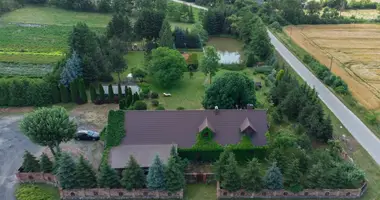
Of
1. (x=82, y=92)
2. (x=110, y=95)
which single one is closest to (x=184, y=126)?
(x=110, y=95)

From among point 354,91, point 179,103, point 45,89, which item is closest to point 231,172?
point 179,103

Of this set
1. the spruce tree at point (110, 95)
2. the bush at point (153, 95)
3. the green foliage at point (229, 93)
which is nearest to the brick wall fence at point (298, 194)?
the green foliage at point (229, 93)

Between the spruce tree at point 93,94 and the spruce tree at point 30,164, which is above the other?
the spruce tree at point 93,94

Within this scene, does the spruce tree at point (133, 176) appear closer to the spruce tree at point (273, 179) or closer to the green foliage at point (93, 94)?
the spruce tree at point (273, 179)

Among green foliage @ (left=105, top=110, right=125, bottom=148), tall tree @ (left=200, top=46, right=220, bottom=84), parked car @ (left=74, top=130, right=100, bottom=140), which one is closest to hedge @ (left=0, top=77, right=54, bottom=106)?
parked car @ (left=74, top=130, right=100, bottom=140)

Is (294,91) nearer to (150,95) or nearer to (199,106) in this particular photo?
(199,106)

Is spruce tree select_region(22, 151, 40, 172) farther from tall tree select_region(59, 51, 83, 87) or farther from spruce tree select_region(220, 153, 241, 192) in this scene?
spruce tree select_region(220, 153, 241, 192)
